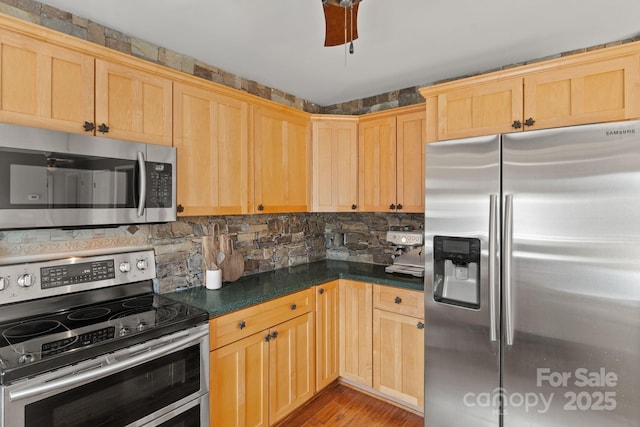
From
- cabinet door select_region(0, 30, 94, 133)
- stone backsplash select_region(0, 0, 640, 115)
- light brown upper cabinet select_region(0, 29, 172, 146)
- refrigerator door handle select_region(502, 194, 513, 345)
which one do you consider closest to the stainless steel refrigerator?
refrigerator door handle select_region(502, 194, 513, 345)

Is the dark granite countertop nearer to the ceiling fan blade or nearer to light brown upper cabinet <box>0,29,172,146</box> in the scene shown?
light brown upper cabinet <box>0,29,172,146</box>

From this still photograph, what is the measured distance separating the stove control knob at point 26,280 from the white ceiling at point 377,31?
142cm

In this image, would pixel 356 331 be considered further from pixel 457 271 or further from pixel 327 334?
pixel 457 271

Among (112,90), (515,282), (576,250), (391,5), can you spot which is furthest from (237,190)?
(576,250)

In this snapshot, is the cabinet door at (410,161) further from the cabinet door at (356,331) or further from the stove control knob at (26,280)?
the stove control knob at (26,280)

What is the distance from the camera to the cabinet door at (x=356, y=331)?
258 cm

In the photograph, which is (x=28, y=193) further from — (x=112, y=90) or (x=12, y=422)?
(x=12, y=422)

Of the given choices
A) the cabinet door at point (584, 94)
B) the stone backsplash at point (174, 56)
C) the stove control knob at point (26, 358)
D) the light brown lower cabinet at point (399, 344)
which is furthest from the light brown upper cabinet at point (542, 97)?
the stove control knob at point (26, 358)

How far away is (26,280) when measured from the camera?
1600 mm

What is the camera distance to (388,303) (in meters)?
2.46

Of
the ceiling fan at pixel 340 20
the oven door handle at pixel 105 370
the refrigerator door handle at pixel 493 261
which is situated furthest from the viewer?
the refrigerator door handle at pixel 493 261

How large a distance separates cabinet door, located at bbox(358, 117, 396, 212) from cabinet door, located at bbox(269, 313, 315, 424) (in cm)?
113

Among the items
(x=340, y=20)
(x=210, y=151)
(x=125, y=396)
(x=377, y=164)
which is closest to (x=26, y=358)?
(x=125, y=396)

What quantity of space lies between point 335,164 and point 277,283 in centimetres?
123
